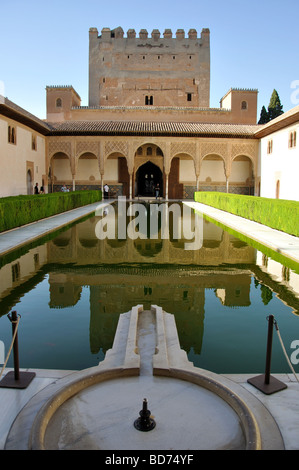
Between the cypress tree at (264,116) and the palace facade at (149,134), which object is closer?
the palace facade at (149,134)

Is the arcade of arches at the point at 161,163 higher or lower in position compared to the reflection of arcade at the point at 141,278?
higher

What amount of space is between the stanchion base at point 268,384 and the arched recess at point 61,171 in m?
25.9

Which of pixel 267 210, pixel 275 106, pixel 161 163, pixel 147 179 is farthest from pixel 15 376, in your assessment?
pixel 275 106

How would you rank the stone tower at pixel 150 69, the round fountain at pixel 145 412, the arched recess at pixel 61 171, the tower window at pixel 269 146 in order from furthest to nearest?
the stone tower at pixel 150 69 → the arched recess at pixel 61 171 → the tower window at pixel 269 146 → the round fountain at pixel 145 412

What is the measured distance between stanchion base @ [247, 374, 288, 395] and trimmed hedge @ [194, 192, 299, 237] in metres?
7.64

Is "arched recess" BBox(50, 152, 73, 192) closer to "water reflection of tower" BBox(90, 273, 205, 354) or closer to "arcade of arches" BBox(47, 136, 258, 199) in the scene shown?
"arcade of arches" BBox(47, 136, 258, 199)

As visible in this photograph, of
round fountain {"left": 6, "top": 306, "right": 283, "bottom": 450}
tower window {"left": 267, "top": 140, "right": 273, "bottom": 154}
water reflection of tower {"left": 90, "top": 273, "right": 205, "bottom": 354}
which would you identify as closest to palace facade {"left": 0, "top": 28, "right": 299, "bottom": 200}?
tower window {"left": 267, "top": 140, "right": 273, "bottom": 154}

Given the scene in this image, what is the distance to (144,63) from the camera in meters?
34.2

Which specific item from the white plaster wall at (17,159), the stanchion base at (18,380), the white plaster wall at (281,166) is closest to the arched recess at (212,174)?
the white plaster wall at (281,166)

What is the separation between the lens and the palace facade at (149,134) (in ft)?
71.4

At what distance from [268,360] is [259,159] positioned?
24723 millimetres

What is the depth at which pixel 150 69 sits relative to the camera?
34.0 meters

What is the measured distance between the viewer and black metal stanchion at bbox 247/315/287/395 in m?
2.86

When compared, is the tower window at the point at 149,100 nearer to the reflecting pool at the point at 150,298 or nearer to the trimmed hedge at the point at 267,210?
the trimmed hedge at the point at 267,210
